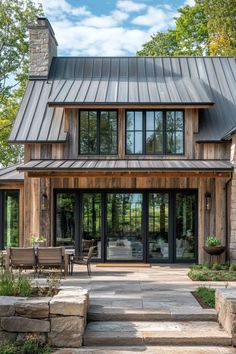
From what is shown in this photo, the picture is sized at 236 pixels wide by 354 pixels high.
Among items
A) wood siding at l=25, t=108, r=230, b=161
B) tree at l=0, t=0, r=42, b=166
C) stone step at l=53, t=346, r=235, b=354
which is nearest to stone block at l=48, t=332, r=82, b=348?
stone step at l=53, t=346, r=235, b=354

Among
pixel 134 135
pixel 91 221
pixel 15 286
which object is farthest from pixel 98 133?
pixel 15 286

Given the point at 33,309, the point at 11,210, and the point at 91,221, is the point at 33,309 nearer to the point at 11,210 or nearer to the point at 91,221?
the point at 91,221

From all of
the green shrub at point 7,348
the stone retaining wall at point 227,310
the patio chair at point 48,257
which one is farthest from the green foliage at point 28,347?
the patio chair at point 48,257

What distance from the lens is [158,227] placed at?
15.7 meters

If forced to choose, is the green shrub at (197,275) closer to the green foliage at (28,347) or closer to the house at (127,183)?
the house at (127,183)

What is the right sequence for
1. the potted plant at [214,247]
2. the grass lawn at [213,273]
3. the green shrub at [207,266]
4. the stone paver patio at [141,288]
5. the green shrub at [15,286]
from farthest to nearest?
the potted plant at [214,247]
the green shrub at [207,266]
the grass lawn at [213,273]
the stone paver patio at [141,288]
the green shrub at [15,286]

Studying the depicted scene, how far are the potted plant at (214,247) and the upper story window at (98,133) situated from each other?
3929 millimetres

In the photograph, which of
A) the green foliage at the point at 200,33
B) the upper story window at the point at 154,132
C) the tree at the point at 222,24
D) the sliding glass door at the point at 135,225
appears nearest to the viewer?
the sliding glass door at the point at 135,225

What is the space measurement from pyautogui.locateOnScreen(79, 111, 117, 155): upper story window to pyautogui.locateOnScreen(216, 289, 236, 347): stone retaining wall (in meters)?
8.50

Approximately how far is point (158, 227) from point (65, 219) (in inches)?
Answer: 110

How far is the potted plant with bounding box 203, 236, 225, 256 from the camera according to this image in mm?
14298

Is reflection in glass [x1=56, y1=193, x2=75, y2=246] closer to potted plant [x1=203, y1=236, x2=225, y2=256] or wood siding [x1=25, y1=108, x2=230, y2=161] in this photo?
wood siding [x1=25, y1=108, x2=230, y2=161]

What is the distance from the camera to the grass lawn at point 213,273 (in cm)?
1196

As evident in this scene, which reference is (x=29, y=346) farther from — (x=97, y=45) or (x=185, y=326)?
(x=97, y=45)
